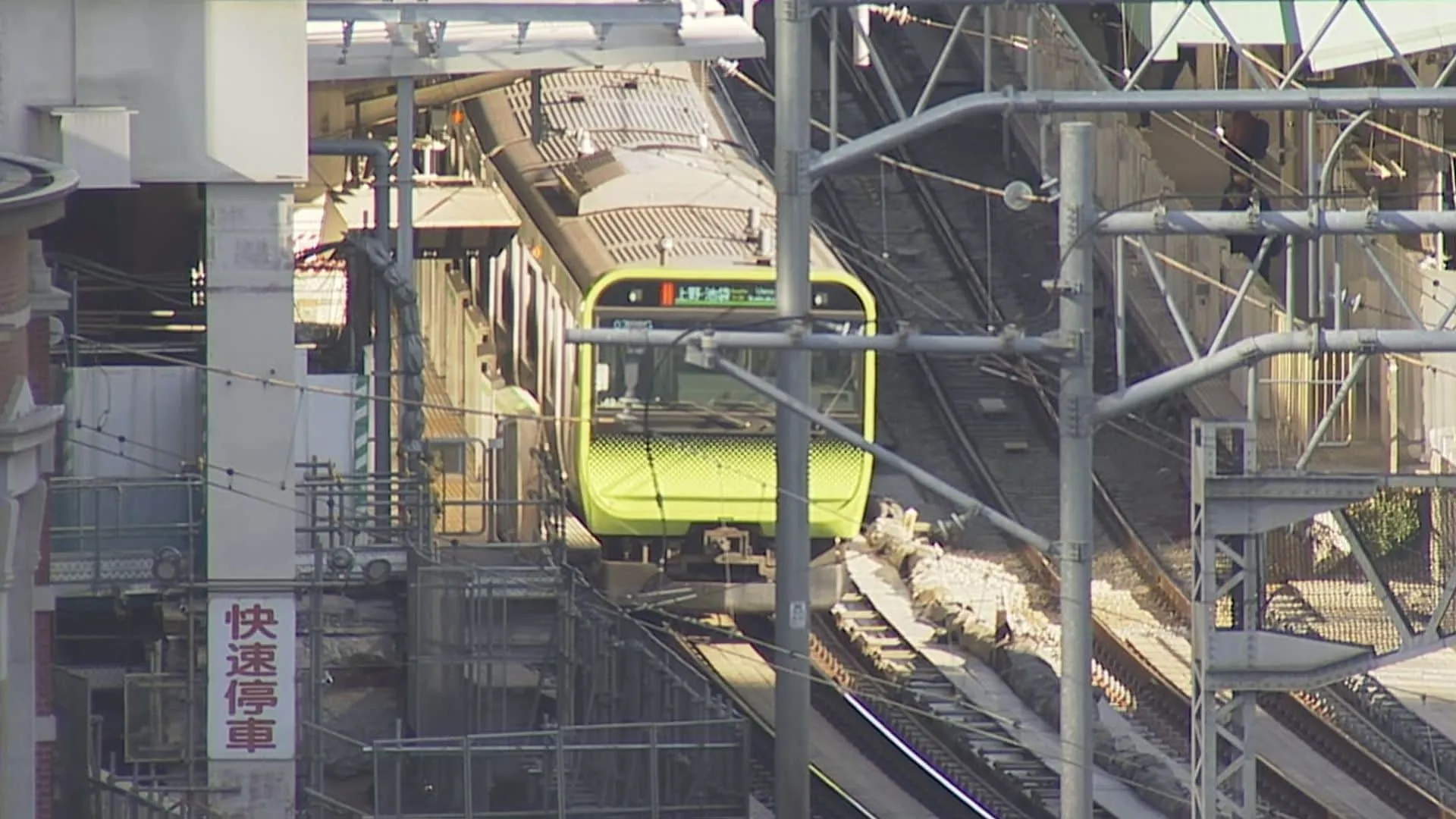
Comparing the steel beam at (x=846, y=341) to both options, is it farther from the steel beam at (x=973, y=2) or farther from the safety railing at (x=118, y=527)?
the safety railing at (x=118, y=527)

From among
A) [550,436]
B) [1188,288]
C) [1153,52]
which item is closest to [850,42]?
[1188,288]

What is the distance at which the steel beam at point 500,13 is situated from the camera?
76.0 feet

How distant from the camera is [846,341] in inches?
623

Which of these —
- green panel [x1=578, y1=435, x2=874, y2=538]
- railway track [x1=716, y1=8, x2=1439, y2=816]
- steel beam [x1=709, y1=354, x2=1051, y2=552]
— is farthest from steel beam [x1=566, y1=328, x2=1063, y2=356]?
green panel [x1=578, y1=435, x2=874, y2=538]

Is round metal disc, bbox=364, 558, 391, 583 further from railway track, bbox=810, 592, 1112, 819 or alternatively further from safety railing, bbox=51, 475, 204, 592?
railway track, bbox=810, 592, 1112, 819

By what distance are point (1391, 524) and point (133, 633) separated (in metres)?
10.7

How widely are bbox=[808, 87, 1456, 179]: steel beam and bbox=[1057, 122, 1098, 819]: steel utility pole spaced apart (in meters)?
1.29

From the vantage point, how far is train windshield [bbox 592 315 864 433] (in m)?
25.2

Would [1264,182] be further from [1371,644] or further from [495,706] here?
[1371,644]

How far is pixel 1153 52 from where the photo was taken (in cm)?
1920

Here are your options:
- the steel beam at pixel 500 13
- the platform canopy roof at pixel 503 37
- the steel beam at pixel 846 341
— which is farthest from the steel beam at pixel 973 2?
the platform canopy roof at pixel 503 37

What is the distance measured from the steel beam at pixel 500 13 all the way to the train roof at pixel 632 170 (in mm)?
2457

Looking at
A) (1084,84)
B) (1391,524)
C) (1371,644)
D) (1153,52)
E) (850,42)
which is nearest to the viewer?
(1371,644)

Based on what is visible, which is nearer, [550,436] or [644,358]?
[644,358]
